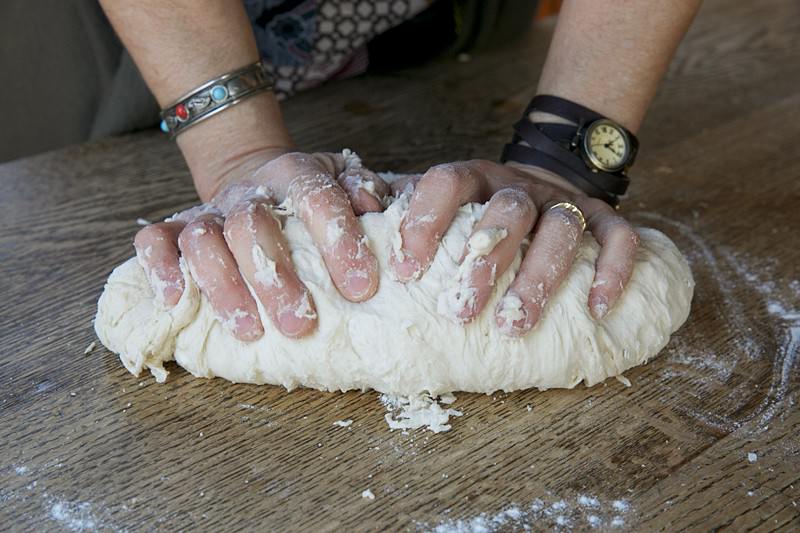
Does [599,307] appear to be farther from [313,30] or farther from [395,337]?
[313,30]

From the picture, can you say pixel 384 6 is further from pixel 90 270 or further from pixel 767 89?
pixel 767 89

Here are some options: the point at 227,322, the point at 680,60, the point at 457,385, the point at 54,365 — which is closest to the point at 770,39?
the point at 680,60

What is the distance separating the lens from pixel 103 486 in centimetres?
94

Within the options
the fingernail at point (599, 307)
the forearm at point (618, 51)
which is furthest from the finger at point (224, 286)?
the forearm at point (618, 51)

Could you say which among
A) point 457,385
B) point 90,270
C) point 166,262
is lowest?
point 457,385

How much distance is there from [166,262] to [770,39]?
212 centimetres

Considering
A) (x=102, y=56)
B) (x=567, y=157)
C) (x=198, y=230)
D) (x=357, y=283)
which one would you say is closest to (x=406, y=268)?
(x=357, y=283)

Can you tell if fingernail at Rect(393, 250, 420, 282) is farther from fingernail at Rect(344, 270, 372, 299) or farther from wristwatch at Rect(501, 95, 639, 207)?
wristwatch at Rect(501, 95, 639, 207)

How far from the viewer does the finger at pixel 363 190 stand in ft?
3.63

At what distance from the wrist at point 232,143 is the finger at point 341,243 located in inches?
10.7

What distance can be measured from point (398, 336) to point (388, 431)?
0.13m

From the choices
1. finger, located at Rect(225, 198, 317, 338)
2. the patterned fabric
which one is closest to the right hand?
finger, located at Rect(225, 198, 317, 338)

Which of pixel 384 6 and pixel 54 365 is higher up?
pixel 384 6

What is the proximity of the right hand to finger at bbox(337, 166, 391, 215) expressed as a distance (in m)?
0.03
